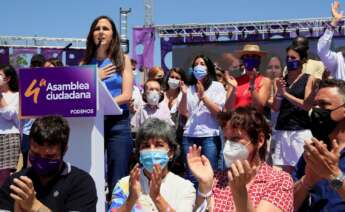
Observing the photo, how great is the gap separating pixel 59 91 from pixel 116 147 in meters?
0.74

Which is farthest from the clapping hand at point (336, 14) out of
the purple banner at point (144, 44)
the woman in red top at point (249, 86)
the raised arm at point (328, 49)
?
the purple banner at point (144, 44)

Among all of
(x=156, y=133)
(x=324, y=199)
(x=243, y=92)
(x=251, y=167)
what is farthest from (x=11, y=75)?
(x=324, y=199)

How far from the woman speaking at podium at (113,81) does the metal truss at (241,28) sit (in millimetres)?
22830

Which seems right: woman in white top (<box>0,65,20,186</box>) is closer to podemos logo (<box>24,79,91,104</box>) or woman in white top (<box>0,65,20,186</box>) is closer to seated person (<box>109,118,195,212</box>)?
podemos logo (<box>24,79,91,104</box>)

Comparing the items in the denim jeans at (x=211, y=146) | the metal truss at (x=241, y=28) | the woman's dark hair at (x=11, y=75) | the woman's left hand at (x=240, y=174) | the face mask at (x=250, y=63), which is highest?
the metal truss at (x=241, y=28)

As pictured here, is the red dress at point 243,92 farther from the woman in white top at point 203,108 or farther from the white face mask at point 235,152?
the white face mask at point 235,152

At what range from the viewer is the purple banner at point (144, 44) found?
24.6 meters

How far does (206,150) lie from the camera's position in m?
5.62

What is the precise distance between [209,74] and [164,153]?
2888 millimetres

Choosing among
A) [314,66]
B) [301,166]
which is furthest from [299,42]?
[301,166]

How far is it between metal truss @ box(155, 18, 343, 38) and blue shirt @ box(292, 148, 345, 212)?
24.2 m

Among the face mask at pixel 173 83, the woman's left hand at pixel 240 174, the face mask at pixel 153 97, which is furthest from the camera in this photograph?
the face mask at pixel 173 83

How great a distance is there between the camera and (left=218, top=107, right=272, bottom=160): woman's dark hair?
2811 millimetres

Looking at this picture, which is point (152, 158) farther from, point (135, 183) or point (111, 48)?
point (111, 48)
